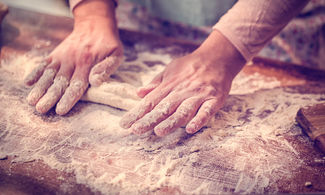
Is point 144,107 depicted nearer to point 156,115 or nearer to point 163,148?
point 156,115

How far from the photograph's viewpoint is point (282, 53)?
175 cm

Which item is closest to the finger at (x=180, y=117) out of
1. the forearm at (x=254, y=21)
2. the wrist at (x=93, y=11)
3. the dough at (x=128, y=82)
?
the dough at (x=128, y=82)

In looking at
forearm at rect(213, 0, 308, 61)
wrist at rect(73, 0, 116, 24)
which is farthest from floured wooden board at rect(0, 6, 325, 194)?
wrist at rect(73, 0, 116, 24)

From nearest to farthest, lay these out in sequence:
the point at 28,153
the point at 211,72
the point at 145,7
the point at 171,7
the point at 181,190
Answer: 1. the point at 181,190
2. the point at 28,153
3. the point at 211,72
4. the point at 171,7
5. the point at 145,7

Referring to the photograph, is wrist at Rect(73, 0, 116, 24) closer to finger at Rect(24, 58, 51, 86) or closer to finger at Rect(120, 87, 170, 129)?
finger at Rect(24, 58, 51, 86)

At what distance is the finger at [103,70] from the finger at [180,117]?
37 cm

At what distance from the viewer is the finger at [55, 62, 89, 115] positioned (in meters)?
1.04

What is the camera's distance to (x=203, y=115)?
0.97 metres

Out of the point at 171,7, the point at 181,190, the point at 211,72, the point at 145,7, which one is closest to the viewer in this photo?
the point at 181,190

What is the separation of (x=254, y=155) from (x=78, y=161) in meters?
0.60

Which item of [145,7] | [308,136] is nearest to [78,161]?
[308,136]

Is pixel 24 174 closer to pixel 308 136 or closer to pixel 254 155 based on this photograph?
pixel 254 155

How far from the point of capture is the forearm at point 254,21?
111cm

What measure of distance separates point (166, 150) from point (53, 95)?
511 millimetres
